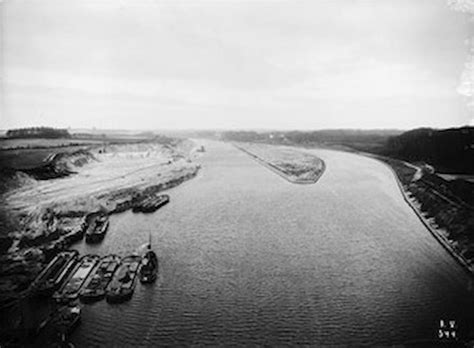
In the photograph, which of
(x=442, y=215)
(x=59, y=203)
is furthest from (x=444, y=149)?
(x=59, y=203)

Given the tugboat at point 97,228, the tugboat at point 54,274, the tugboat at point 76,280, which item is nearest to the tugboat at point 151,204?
the tugboat at point 97,228

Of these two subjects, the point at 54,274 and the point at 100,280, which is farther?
the point at 54,274

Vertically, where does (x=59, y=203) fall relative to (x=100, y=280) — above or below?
above

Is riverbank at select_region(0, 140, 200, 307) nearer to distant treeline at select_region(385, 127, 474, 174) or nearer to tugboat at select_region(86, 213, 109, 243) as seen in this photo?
tugboat at select_region(86, 213, 109, 243)

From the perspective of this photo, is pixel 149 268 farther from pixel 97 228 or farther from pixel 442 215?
pixel 442 215

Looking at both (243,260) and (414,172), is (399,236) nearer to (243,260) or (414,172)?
(243,260)

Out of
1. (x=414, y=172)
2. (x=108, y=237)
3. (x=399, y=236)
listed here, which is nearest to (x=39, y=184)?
(x=108, y=237)
